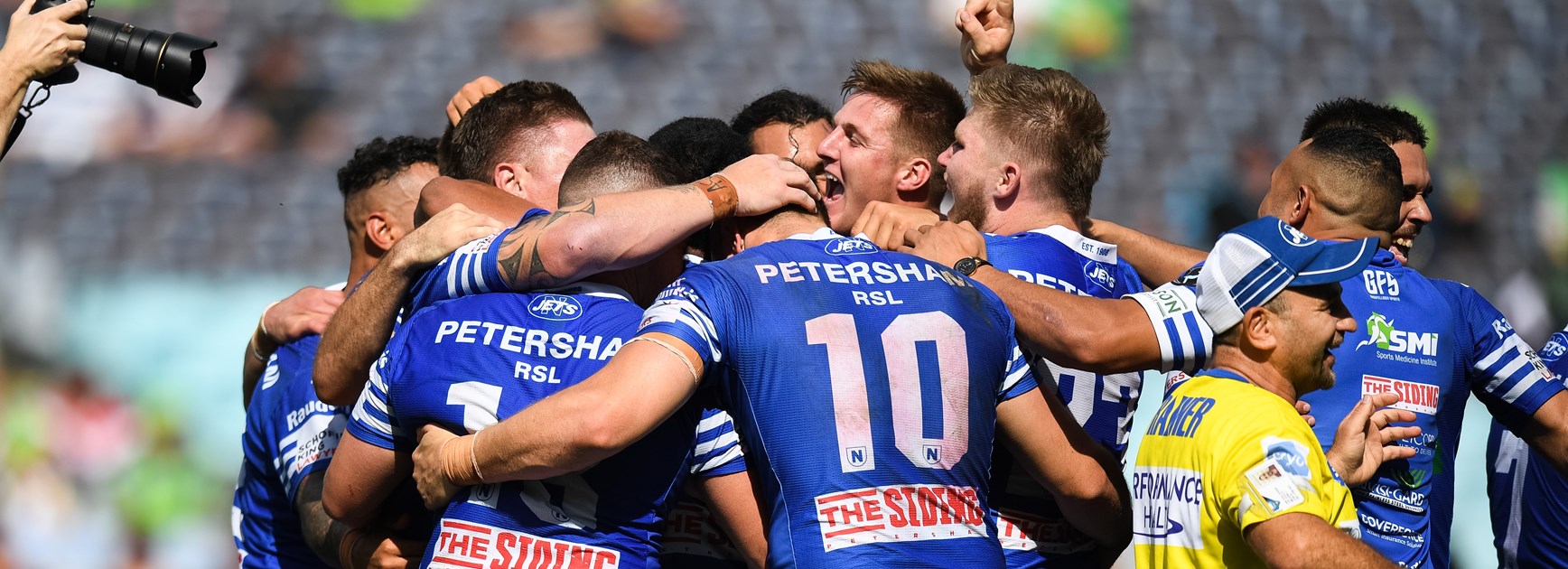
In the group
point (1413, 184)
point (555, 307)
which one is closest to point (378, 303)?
point (555, 307)

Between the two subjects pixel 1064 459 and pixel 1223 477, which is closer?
pixel 1223 477

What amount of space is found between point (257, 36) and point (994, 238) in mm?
6594

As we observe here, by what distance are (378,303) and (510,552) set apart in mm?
750

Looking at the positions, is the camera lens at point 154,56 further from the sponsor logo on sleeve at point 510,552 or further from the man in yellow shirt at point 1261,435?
the man in yellow shirt at point 1261,435

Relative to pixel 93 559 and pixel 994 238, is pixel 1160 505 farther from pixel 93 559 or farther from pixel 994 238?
pixel 93 559

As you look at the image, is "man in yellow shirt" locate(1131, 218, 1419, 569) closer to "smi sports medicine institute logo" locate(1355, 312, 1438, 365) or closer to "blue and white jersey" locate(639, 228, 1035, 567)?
"blue and white jersey" locate(639, 228, 1035, 567)

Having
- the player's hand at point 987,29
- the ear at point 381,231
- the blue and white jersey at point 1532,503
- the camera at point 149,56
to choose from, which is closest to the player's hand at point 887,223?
the player's hand at point 987,29

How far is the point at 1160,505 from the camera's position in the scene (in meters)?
2.88

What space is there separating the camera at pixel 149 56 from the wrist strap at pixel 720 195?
77.2 inches

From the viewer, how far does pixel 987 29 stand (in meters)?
4.29

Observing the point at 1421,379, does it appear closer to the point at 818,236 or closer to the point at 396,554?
the point at 818,236

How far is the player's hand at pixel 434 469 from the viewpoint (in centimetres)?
277

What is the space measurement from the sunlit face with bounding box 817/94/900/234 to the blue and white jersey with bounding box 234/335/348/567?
1.66 meters

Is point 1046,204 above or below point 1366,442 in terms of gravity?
above
